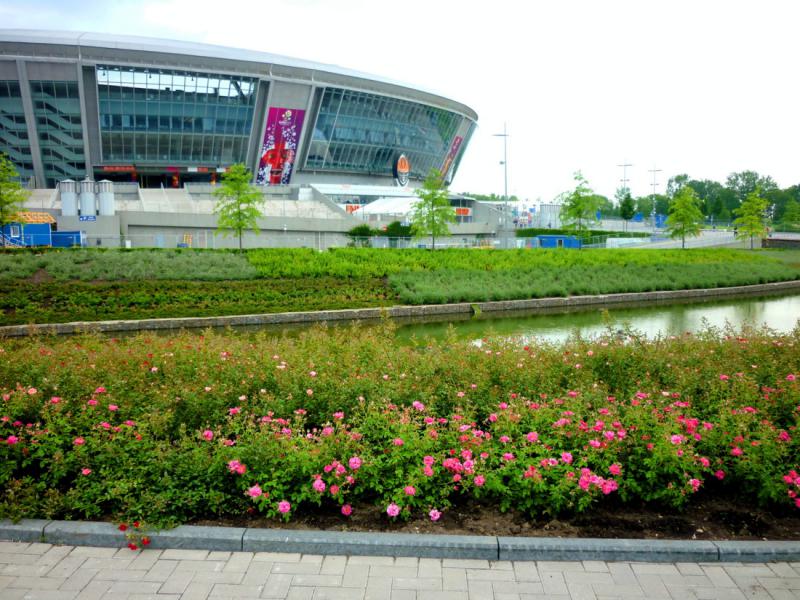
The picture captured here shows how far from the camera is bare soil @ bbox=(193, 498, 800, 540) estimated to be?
529cm

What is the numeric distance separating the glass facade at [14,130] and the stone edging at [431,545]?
194 ft

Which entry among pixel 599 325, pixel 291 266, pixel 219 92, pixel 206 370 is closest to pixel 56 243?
pixel 291 266

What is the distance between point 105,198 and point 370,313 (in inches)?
965

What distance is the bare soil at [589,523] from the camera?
5.29 meters

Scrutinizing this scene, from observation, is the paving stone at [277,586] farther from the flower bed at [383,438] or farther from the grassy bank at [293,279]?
the grassy bank at [293,279]

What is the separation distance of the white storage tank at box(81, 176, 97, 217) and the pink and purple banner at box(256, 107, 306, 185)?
Answer: 2449 cm

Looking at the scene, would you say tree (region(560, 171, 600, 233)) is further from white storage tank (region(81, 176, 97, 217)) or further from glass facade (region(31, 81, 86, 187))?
glass facade (region(31, 81, 86, 187))

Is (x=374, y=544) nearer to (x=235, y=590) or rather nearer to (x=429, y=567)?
(x=429, y=567)

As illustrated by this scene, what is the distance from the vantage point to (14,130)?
182 feet

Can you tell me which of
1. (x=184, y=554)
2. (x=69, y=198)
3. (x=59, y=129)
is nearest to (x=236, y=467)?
(x=184, y=554)

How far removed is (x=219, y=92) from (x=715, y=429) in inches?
2305

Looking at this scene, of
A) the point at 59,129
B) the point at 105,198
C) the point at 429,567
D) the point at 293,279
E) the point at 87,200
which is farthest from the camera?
the point at 59,129

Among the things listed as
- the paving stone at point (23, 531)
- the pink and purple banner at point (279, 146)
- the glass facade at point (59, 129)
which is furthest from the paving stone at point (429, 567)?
the pink and purple banner at point (279, 146)

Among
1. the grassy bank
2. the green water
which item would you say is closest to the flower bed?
the green water
